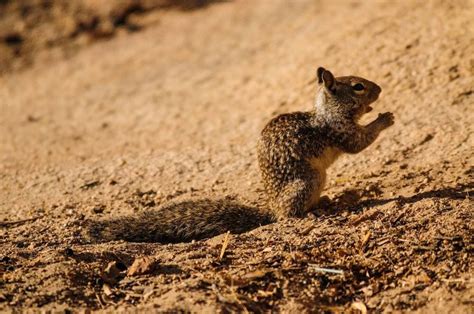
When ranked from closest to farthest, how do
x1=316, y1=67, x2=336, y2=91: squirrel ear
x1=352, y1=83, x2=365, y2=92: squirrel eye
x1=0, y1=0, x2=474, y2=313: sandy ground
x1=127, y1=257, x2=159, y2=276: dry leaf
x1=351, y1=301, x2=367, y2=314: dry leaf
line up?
x1=351, y1=301, x2=367, y2=314: dry leaf < x1=0, y1=0, x2=474, y2=313: sandy ground < x1=127, y1=257, x2=159, y2=276: dry leaf < x1=316, y1=67, x2=336, y2=91: squirrel ear < x1=352, y1=83, x2=365, y2=92: squirrel eye

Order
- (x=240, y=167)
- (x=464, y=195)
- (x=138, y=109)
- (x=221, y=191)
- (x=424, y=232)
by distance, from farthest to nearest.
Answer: (x=138, y=109), (x=240, y=167), (x=221, y=191), (x=464, y=195), (x=424, y=232)

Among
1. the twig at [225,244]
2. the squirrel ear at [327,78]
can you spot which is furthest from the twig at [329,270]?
the squirrel ear at [327,78]

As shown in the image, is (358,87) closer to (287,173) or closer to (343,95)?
(343,95)

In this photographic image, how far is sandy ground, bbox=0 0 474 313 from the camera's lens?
450 cm

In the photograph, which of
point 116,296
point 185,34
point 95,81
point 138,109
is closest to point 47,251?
point 116,296

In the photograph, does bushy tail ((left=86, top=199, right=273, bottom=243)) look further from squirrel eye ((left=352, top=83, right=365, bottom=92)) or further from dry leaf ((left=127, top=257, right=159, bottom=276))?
squirrel eye ((left=352, top=83, right=365, bottom=92))

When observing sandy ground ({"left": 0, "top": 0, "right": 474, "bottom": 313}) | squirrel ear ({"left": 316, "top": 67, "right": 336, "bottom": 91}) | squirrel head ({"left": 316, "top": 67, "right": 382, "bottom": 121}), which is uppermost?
squirrel ear ({"left": 316, "top": 67, "right": 336, "bottom": 91})

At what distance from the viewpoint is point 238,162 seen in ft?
24.0

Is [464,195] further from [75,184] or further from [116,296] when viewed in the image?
[75,184]

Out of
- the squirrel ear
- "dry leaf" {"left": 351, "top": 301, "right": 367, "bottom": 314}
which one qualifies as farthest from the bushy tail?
"dry leaf" {"left": 351, "top": 301, "right": 367, "bottom": 314}

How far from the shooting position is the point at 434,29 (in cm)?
820

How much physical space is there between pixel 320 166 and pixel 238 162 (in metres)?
1.64

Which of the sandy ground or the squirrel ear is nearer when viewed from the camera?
the sandy ground

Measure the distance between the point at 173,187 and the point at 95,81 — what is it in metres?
4.94
